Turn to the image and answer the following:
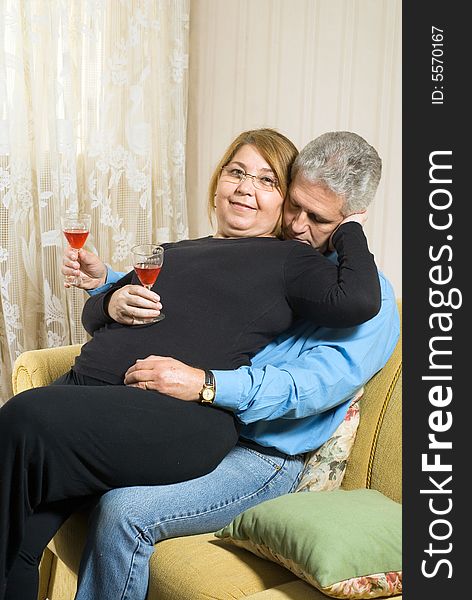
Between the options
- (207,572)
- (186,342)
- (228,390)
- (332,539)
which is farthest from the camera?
(186,342)

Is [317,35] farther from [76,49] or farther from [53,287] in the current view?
[53,287]

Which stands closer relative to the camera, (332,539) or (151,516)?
(332,539)

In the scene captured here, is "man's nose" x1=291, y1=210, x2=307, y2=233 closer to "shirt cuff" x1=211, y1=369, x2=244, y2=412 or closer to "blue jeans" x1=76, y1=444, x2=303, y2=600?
"shirt cuff" x1=211, y1=369, x2=244, y2=412

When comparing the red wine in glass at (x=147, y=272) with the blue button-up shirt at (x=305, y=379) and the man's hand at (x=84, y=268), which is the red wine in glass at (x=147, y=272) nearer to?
the blue button-up shirt at (x=305, y=379)

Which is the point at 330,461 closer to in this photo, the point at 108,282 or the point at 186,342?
the point at 186,342

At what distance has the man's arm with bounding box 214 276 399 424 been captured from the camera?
2.04 metres

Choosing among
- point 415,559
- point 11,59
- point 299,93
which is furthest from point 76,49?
point 415,559

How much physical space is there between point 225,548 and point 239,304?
22.9 inches

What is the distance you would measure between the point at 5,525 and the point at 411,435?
0.86m

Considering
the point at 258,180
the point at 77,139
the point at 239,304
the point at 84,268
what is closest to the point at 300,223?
the point at 258,180

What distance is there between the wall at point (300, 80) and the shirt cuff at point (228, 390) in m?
1.27

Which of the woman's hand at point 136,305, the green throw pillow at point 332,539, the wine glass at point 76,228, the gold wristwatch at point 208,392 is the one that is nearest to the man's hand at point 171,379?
the gold wristwatch at point 208,392

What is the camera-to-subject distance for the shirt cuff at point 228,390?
2.02 m

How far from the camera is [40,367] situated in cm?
252
